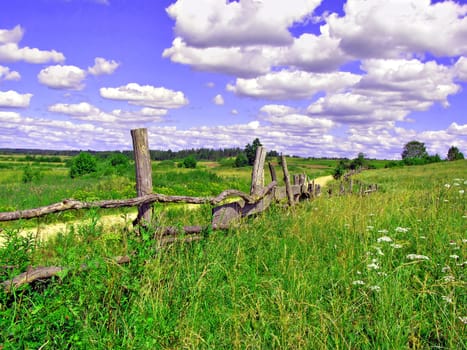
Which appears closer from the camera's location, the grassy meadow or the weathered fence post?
the grassy meadow

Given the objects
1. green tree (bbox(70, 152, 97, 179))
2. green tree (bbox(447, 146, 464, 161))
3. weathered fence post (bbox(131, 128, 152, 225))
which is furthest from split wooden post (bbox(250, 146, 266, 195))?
green tree (bbox(447, 146, 464, 161))

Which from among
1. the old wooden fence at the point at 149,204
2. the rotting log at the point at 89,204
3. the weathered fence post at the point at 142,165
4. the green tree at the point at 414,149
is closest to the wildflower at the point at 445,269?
the old wooden fence at the point at 149,204

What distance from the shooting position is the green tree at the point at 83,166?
39.0m

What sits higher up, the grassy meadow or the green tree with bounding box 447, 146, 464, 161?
the green tree with bounding box 447, 146, 464, 161

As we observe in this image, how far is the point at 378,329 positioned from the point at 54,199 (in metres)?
14.7

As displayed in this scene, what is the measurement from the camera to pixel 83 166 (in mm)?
39938

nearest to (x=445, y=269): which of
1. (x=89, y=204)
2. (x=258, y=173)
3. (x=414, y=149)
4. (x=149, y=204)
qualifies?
(x=149, y=204)

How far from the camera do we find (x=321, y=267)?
434 cm

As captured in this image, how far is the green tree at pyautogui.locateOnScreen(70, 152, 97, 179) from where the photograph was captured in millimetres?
39016

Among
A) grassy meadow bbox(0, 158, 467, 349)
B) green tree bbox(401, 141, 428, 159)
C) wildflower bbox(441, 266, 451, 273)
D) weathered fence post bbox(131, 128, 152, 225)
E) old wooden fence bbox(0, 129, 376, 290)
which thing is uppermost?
green tree bbox(401, 141, 428, 159)

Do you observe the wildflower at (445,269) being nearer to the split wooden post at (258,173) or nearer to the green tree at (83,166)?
the split wooden post at (258,173)

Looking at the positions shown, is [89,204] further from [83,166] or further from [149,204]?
[83,166]

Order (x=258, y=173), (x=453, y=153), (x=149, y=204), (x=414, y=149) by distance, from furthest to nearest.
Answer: (x=414, y=149), (x=453, y=153), (x=258, y=173), (x=149, y=204)

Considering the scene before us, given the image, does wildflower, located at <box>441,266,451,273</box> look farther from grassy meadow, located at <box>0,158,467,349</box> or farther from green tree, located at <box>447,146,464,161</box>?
green tree, located at <box>447,146,464,161</box>
